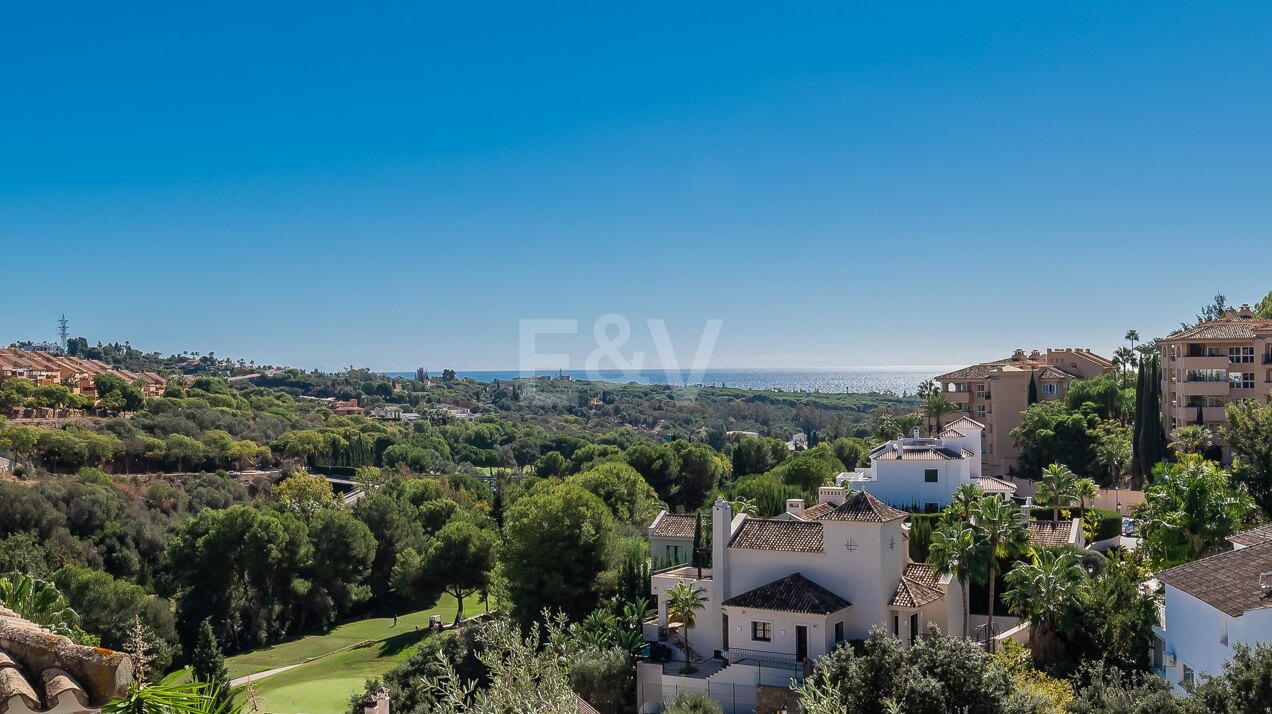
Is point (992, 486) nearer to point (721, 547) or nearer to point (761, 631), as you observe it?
point (721, 547)

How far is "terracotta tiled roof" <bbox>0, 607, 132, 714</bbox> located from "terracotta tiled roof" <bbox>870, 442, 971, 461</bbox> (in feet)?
129

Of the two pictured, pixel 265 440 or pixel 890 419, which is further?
pixel 265 440

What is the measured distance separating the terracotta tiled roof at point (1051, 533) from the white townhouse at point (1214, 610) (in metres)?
8.56

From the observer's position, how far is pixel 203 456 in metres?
91.8

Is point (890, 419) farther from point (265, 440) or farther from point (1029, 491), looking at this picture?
point (265, 440)

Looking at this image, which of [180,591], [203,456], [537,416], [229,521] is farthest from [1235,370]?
[537,416]

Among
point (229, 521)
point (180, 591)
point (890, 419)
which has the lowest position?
point (180, 591)

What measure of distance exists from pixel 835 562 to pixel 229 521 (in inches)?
1575

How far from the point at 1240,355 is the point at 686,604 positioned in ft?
125

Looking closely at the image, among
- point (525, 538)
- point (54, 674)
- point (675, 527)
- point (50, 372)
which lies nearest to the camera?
point (54, 674)

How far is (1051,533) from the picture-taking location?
3412cm

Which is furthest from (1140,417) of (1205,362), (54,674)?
(54,674)

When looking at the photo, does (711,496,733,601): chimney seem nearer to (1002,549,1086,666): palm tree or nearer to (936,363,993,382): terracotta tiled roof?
(1002,549,1086,666): palm tree

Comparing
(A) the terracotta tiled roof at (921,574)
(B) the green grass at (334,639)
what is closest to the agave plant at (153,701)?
(A) the terracotta tiled roof at (921,574)
